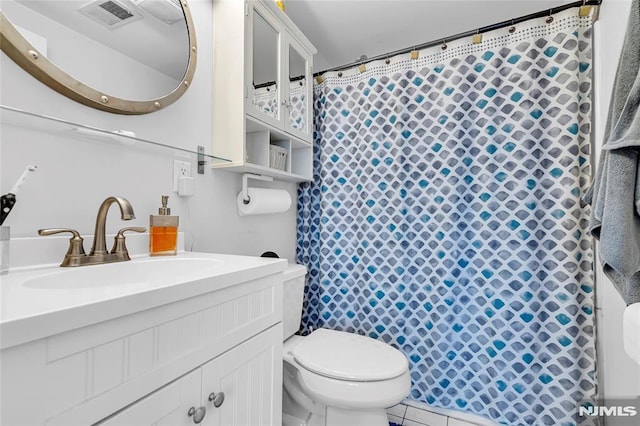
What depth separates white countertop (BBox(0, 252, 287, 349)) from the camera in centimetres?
39

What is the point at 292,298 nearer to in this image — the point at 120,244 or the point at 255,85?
the point at 120,244

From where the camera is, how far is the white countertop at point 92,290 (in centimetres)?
39

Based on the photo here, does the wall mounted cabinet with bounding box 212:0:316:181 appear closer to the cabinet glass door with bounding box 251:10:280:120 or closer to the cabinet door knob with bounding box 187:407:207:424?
the cabinet glass door with bounding box 251:10:280:120

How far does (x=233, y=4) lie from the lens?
48.8 inches

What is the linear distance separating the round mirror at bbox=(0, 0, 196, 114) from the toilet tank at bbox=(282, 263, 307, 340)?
0.86m

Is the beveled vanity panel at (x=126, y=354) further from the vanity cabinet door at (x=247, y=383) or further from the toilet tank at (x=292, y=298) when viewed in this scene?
the toilet tank at (x=292, y=298)

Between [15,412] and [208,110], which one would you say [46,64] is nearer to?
[208,110]

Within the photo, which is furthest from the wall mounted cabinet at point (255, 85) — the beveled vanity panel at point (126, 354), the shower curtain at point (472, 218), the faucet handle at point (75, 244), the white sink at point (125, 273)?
the beveled vanity panel at point (126, 354)

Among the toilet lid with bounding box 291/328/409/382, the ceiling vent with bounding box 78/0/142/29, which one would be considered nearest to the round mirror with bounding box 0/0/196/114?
the ceiling vent with bounding box 78/0/142/29

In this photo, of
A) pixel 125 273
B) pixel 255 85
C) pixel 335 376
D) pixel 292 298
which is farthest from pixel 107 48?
pixel 335 376

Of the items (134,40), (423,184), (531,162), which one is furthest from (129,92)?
(531,162)

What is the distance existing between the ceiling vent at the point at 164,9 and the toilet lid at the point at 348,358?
4.56 feet

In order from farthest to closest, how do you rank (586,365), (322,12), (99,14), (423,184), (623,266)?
(322,12), (423,184), (586,365), (99,14), (623,266)

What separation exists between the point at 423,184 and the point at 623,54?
87cm
